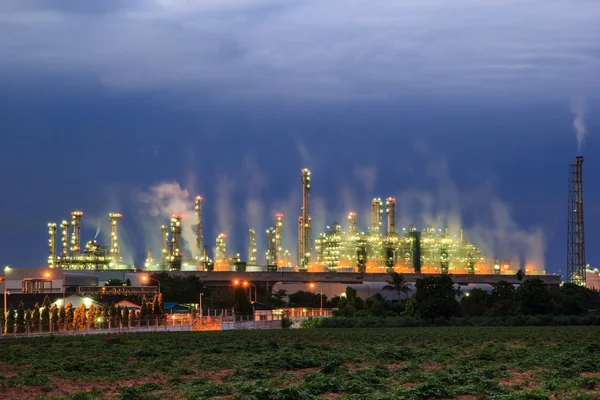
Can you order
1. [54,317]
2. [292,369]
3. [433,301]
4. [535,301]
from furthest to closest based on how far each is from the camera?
[535,301], [433,301], [54,317], [292,369]

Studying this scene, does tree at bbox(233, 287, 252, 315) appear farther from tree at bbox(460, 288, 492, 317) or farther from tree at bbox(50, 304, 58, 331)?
tree at bbox(460, 288, 492, 317)

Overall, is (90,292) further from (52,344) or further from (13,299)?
(52,344)

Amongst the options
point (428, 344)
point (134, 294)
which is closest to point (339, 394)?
point (428, 344)

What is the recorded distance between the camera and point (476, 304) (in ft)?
390

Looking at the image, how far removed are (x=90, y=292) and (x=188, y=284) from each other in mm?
48416

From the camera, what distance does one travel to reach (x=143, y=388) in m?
31.9

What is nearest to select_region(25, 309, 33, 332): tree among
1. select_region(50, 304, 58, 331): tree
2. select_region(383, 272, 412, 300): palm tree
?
select_region(50, 304, 58, 331): tree

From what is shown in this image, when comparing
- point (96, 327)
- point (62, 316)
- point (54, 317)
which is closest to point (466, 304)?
point (96, 327)

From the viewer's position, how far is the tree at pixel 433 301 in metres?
99.8

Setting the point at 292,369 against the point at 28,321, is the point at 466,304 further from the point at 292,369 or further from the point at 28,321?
the point at 292,369

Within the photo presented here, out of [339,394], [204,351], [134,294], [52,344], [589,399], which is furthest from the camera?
[134,294]

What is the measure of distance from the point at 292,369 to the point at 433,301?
200 feet

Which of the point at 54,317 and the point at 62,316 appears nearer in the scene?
the point at 54,317

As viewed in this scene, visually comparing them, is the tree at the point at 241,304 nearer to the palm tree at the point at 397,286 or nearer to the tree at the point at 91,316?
the tree at the point at 91,316
